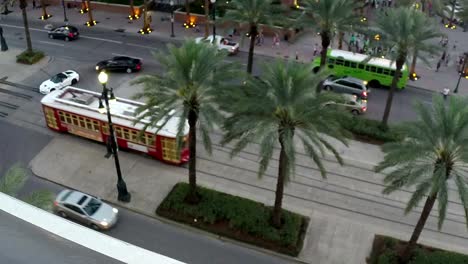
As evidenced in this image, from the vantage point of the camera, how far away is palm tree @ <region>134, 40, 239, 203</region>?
20.6 m

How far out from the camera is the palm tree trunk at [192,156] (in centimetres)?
2159

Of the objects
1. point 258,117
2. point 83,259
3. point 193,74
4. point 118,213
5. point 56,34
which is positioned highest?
point 83,259

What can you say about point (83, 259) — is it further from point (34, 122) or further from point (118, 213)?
point (34, 122)

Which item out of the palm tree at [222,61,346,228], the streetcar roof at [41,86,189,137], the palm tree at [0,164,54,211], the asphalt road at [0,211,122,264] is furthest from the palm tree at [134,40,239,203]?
the asphalt road at [0,211,122,264]

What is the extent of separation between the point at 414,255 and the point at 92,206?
1594 cm

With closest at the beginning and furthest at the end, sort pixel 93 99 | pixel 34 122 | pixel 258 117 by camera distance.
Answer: pixel 258 117 → pixel 93 99 → pixel 34 122

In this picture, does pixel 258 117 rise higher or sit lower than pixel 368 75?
higher

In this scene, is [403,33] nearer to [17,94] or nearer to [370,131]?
[370,131]

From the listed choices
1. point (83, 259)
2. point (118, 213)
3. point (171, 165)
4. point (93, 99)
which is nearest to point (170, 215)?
point (118, 213)

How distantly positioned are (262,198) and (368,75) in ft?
59.3

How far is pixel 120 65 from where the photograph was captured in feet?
128

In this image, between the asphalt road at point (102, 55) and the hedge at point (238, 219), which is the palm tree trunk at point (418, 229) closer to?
the hedge at point (238, 219)

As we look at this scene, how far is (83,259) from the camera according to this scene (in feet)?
15.6

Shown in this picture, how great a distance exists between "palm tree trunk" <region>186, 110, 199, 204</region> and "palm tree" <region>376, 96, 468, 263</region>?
8.86 m
